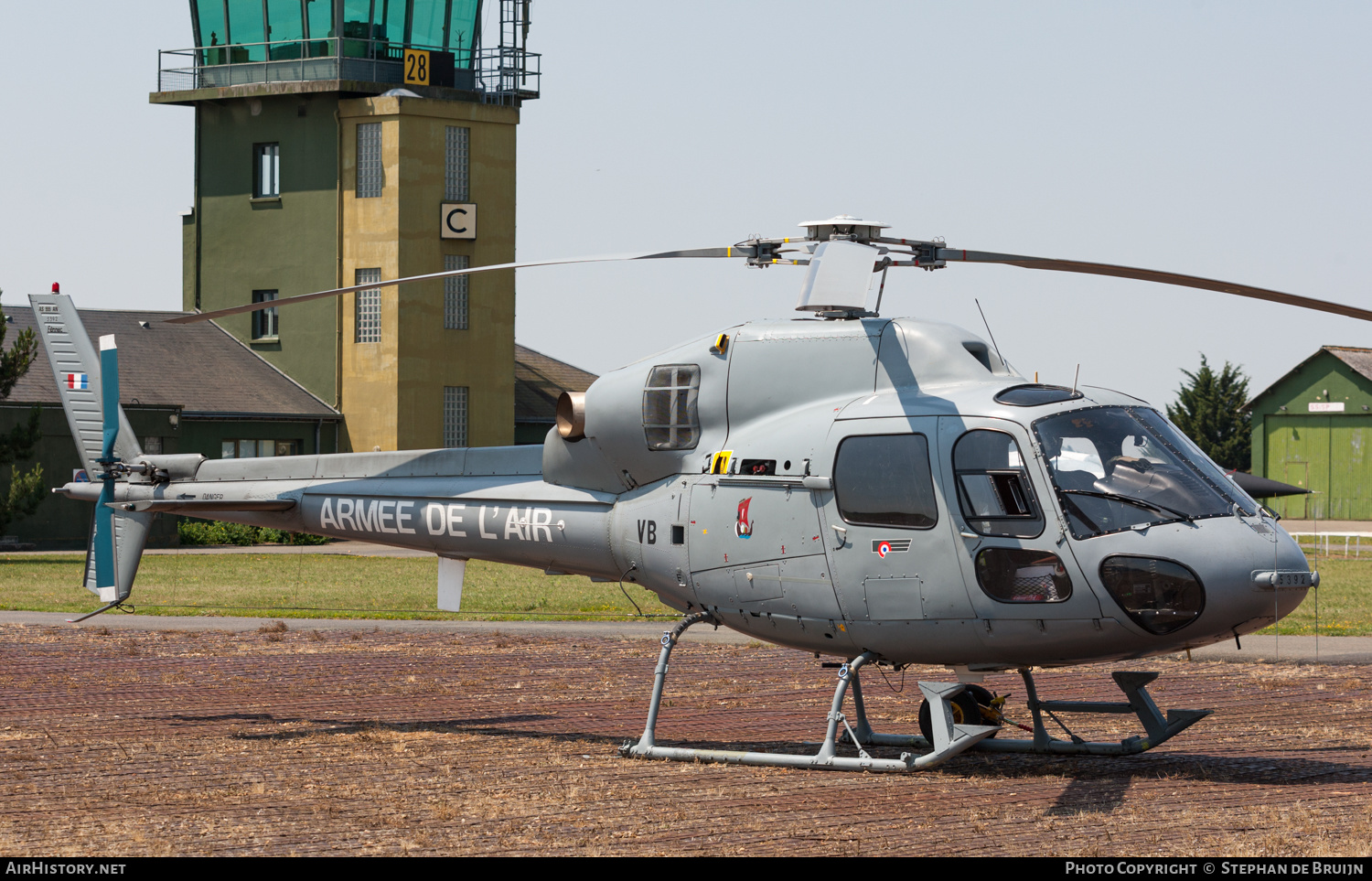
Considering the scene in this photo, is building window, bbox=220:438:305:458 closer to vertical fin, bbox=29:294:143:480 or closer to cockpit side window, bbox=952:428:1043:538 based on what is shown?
vertical fin, bbox=29:294:143:480

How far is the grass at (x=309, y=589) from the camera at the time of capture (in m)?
26.4

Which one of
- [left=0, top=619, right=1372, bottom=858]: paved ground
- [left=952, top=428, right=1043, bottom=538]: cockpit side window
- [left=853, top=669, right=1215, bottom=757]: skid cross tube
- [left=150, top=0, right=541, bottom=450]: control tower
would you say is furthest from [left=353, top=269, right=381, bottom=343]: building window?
Result: [left=952, top=428, right=1043, bottom=538]: cockpit side window

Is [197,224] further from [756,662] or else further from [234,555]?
[756,662]

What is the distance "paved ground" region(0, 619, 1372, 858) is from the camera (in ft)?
31.3

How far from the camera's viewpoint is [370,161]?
160 ft

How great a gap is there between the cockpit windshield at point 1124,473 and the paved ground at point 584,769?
2.06m

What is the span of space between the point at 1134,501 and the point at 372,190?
4127 cm

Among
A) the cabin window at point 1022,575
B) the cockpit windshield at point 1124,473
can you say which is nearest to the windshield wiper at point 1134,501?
→ the cockpit windshield at point 1124,473

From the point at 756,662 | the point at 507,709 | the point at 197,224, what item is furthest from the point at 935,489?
the point at 197,224

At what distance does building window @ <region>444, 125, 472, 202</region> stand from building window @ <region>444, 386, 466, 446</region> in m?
6.42

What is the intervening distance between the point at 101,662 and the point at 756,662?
8498 millimetres

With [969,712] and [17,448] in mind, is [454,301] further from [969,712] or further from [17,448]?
[969,712]

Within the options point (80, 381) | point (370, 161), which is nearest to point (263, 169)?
point (370, 161)

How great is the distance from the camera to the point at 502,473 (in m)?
14.6
